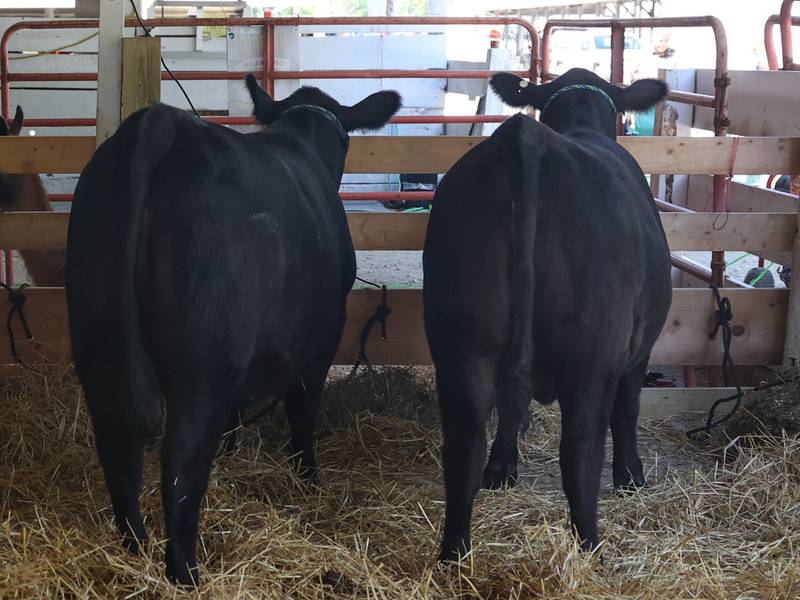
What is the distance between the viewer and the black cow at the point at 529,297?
2.97 m

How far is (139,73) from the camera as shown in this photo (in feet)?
14.6

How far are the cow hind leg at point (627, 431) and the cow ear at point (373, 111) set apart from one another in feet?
5.87

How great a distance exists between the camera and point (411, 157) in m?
4.98

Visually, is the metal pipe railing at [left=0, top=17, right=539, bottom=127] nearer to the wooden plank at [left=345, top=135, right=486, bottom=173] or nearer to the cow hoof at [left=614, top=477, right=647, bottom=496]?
the wooden plank at [left=345, top=135, right=486, bottom=173]

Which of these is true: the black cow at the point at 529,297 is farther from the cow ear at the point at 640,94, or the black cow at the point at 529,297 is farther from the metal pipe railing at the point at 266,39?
the metal pipe railing at the point at 266,39

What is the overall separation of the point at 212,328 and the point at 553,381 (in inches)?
44.6

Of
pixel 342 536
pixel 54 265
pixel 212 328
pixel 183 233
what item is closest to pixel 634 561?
pixel 342 536

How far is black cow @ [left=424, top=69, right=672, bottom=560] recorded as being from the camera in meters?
2.97

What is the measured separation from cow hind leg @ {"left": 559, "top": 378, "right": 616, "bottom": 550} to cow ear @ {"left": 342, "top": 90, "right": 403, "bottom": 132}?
219 cm

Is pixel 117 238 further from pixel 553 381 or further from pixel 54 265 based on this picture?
pixel 54 265

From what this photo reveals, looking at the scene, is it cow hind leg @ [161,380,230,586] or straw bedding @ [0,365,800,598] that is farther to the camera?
straw bedding @ [0,365,800,598]

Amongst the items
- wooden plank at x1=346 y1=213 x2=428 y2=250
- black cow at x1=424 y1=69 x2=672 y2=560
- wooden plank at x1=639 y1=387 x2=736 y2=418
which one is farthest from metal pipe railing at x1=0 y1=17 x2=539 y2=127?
black cow at x1=424 y1=69 x2=672 y2=560

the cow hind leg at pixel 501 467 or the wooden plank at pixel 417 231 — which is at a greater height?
the wooden plank at pixel 417 231

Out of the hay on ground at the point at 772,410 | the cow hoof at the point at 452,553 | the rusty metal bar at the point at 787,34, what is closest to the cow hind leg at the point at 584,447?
the cow hoof at the point at 452,553
